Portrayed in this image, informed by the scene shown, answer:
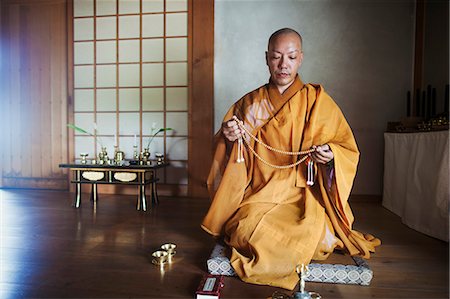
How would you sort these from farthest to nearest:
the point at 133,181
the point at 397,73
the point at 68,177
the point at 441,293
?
the point at 68,177 → the point at 397,73 → the point at 133,181 → the point at 441,293

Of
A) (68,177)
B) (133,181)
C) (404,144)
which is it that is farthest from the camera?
(68,177)

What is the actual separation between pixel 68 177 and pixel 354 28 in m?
4.19

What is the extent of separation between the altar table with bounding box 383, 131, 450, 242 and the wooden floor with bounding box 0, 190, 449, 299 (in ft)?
0.38

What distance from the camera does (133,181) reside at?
364cm

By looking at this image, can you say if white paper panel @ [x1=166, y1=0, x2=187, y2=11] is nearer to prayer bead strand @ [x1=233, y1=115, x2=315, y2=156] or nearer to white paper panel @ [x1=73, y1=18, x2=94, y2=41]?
white paper panel @ [x1=73, y1=18, x2=94, y2=41]

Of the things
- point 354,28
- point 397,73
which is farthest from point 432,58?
point 354,28

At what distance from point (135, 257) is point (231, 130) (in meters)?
0.99

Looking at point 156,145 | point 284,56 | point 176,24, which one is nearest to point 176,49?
point 176,24

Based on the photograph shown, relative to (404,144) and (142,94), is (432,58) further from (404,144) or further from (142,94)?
(142,94)

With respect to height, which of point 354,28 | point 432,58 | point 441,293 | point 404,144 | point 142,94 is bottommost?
point 441,293

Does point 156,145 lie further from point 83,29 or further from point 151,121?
point 83,29

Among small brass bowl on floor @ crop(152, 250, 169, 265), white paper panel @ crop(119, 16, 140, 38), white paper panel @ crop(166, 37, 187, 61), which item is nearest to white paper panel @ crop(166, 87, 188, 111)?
white paper panel @ crop(166, 37, 187, 61)

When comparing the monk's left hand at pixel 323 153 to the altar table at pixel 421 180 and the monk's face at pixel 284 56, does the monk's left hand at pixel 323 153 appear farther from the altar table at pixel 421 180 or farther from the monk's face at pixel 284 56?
the altar table at pixel 421 180

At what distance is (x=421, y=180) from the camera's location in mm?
2738
